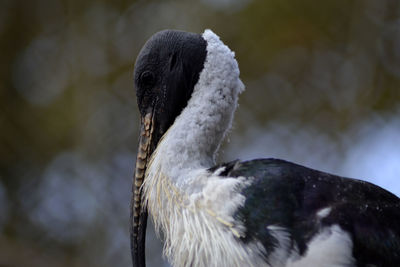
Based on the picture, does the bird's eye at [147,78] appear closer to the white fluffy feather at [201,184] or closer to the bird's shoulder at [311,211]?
the white fluffy feather at [201,184]

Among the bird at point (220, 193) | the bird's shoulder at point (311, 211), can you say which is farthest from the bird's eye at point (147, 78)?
the bird's shoulder at point (311, 211)

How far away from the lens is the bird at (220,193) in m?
1.09

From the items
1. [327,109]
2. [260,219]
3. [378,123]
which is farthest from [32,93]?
[260,219]

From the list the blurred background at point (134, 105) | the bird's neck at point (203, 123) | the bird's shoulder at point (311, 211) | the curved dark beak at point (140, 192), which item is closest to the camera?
the bird's shoulder at point (311, 211)

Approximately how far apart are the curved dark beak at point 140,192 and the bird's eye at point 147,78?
0.06 metres

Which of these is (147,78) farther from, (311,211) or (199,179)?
(311,211)

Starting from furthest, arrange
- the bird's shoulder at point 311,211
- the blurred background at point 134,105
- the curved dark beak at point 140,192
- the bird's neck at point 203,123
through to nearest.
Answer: the blurred background at point 134,105 < the curved dark beak at point 140,192 < the bird's neck at point 203,123 < the bird's shoulder at point 311,211

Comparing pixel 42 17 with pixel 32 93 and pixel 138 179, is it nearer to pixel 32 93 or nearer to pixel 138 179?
pixel 32 93

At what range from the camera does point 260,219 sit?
3.63 feet

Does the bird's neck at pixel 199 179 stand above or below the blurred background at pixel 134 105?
below

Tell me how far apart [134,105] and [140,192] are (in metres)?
1.62

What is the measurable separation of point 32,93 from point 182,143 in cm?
198

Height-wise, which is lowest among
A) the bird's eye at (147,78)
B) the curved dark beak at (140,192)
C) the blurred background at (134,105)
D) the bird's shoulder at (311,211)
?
the bird's shoulder at (311,211)

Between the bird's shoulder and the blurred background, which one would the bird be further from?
the blurred background
